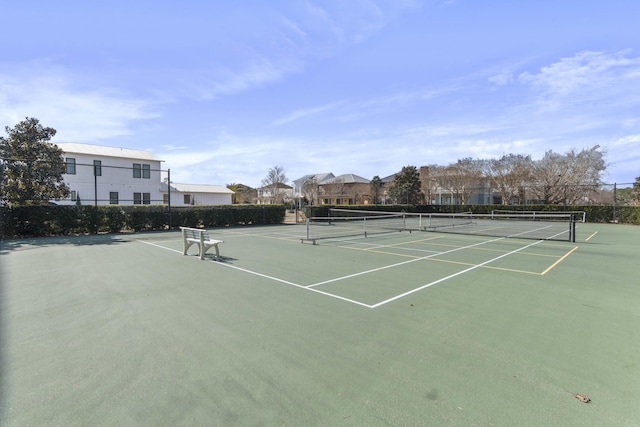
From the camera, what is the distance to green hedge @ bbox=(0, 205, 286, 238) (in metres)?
14.7

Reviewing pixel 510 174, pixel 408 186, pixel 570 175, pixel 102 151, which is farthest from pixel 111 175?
pixel 570 175

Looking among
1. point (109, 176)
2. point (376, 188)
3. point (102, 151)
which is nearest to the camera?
point (109, 176)

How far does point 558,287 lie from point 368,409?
5.77 meters

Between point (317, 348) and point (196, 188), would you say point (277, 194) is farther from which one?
point (317, 348)

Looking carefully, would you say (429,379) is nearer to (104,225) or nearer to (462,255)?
(462,255)

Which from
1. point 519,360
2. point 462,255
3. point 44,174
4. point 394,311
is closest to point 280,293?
point 394,311

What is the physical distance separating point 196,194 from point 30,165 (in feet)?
88.7

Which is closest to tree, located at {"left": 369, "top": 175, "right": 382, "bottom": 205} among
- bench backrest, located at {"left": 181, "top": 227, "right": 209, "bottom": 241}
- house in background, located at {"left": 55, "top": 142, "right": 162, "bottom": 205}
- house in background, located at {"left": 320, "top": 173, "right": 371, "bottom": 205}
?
house in background, located at {"left": 320, "top": 173, "right": 371, "bottom": 205}

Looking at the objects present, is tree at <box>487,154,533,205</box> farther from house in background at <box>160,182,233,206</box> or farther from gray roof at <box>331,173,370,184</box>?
house in background at <box>160,182,233,206</box>

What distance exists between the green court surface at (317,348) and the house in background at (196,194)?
37.2 metres

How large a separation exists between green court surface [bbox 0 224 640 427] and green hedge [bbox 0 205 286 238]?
32.5 ft

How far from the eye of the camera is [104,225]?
1711 centimetres

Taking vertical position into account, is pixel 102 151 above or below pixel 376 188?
above

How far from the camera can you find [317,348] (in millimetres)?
3510
